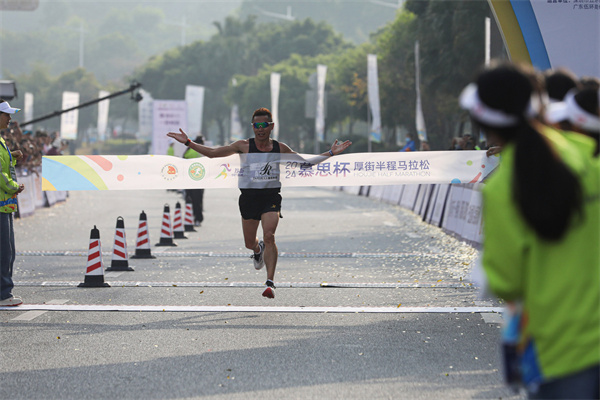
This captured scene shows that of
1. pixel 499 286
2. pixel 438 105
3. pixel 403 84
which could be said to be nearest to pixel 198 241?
pixel 499 286

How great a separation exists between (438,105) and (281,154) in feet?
138

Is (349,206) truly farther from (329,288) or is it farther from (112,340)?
(112,340)

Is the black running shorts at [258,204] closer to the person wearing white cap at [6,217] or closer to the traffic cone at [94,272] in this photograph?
the traffic cone at [94,272]

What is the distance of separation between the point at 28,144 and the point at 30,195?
1319 mm

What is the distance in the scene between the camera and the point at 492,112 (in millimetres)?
3281

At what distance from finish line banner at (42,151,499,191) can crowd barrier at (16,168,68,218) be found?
35.7ft

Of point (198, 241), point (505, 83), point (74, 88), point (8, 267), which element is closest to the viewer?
point (505, 83)

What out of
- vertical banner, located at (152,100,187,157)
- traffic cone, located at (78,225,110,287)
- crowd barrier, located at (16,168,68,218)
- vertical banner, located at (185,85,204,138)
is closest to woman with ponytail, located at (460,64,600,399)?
traffic cone, located at (78,225,110,287)

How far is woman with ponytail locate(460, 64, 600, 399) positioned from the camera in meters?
3.21

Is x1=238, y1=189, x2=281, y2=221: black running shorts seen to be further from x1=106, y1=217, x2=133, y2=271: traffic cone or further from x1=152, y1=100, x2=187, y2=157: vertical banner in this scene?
x1=152, y1=100, x2=187, y2=157: vertical banner

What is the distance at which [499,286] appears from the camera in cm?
334

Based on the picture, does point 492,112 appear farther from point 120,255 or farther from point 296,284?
point 120,255

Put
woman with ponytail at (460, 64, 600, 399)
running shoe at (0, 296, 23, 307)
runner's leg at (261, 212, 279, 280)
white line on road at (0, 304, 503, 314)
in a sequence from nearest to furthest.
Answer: woman with ponytail at (460, 64, 600, 399)
white line on road at (0, 304, 503, 314)
running shoe at (0, 296, 23, 307)
runner's leg at (261, 212, 279, 280)

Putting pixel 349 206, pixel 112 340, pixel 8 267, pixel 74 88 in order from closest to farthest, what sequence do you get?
pixel 112 340 → pixel 8 267 → pixel 349 206 → pixel 74 88
